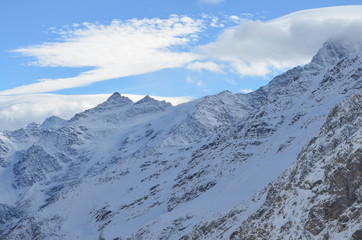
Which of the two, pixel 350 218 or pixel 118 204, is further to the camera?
pixel 118 204

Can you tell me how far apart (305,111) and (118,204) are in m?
70.6

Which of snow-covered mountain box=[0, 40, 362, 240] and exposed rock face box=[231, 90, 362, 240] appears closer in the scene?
exposed rock face box=[231, 90, 362, 240]

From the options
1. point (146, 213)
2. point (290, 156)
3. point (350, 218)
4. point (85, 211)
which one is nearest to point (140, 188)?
point (85, 211)

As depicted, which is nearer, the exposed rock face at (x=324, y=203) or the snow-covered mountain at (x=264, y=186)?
the exposed rock face at (x=324, y=203)

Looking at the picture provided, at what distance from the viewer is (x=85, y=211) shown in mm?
196500

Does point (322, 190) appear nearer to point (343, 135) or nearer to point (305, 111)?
point (343, 135)

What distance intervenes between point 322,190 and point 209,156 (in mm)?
127291

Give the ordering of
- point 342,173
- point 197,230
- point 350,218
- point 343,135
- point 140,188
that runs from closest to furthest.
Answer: point 350,218
point 342,173
point 343,135
point 197,230
point 140,188

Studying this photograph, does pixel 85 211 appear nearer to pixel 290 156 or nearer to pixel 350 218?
pixel 290 156

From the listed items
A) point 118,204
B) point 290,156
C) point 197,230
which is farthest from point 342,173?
point 118,204

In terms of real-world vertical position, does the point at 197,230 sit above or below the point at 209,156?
below

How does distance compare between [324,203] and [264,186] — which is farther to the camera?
[264,186]

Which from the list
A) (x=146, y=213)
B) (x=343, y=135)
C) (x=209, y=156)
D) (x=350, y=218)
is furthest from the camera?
(x=209, y=156)

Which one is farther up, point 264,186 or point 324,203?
point 324,203
